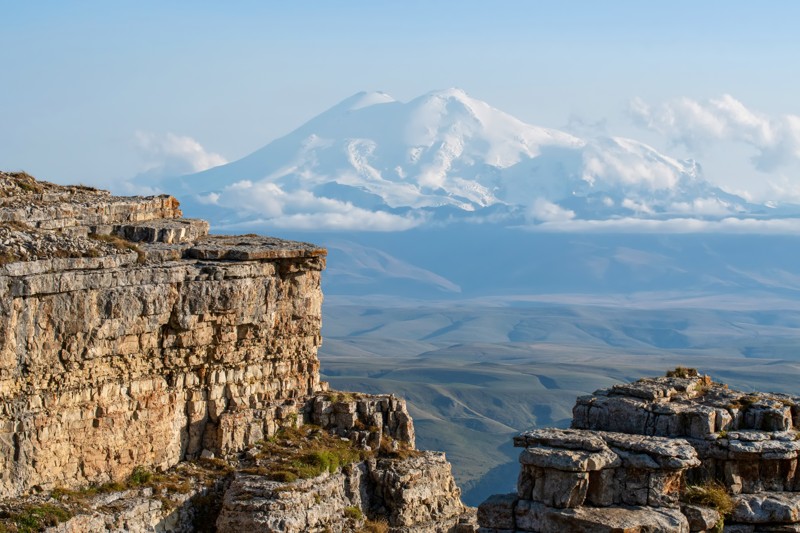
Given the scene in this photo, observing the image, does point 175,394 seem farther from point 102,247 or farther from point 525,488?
point 525,488

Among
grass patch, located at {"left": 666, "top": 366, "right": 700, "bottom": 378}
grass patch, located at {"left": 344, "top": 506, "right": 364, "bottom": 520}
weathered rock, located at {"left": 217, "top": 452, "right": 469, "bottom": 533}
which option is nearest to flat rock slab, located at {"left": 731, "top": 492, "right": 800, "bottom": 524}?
grass patch, located at {"left": 666, "top": 366, "right": 700, "bottom": 378}

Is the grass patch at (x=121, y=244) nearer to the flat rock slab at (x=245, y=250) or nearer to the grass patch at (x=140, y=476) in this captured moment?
the flat rock slab at (x=245, y=250)

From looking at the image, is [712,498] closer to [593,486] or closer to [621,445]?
[621,445]

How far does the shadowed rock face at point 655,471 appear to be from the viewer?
91.9 feet

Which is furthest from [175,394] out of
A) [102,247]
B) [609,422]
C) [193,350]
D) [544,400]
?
[544,400]

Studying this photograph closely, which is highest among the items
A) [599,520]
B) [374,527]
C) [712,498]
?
[712,498]

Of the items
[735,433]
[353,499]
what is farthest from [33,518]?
[735,433]

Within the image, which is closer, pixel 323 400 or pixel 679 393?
pixel 679 393

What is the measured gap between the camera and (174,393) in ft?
109

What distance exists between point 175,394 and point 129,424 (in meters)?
1.82

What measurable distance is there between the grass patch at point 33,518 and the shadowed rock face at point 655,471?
816cm

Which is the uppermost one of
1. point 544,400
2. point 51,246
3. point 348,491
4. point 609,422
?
point 51,246

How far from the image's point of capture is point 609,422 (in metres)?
31.3

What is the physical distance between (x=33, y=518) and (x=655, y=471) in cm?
Result: 1181
